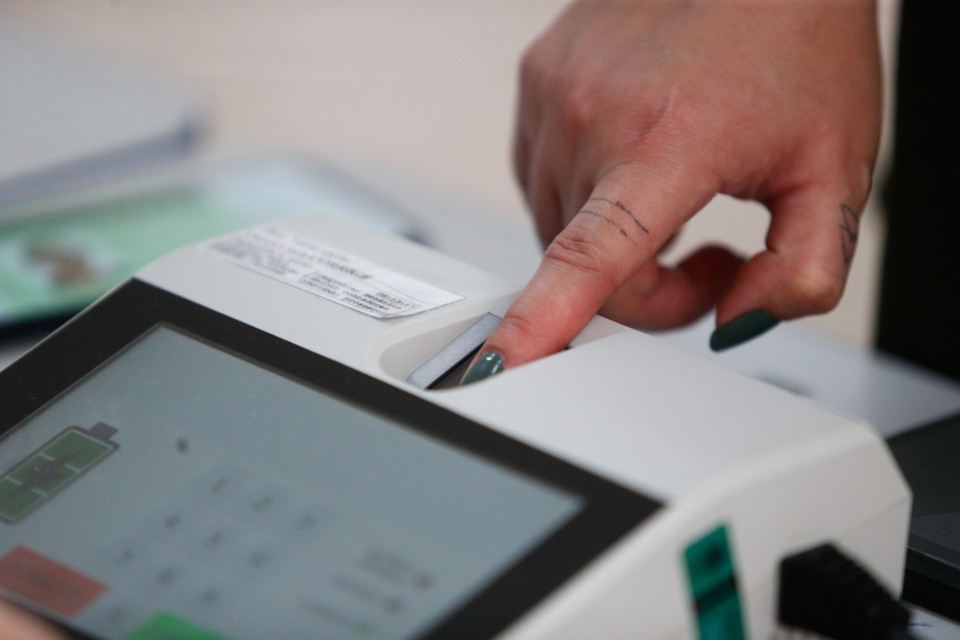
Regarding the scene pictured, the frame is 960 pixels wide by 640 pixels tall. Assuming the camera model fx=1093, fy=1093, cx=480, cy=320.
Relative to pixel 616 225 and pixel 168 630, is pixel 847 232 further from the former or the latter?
pixel 168 630

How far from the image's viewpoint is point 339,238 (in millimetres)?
513

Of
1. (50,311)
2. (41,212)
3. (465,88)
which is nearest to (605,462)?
(50,311)

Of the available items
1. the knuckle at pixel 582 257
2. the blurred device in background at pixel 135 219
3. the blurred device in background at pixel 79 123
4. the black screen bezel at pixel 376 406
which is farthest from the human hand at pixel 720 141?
the blurred device in background at pixel 79 123

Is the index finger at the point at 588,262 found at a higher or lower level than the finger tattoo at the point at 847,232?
higher

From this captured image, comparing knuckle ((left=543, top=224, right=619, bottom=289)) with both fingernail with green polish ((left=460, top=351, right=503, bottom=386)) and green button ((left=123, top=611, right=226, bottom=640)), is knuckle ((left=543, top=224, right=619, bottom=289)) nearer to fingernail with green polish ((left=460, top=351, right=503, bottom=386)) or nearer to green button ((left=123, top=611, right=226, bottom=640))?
fingernail with green polish ((left=460, top=351, right=503, bottom=386))

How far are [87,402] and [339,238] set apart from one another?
0.46ft

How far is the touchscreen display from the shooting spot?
1.08 ft

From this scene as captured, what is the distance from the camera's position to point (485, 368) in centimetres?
42

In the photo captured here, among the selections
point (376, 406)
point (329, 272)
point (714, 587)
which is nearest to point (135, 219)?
point (329, 272)

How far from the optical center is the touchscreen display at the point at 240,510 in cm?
33

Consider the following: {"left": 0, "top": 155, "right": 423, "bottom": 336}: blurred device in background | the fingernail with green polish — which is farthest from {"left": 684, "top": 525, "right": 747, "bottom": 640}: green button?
{"left": 0, "top": 155, "right": 423, "bottom": 336}: blurred device in background

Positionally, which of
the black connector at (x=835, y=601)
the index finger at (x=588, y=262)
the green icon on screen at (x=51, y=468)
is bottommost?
the black connector at (x=835, y=601)

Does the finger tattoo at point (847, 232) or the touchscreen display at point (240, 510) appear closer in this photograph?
the touchscreen display at point (240, 510)

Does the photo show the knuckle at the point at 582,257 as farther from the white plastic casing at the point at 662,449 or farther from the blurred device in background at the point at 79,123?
the blurred device in background at the point at 79,123
